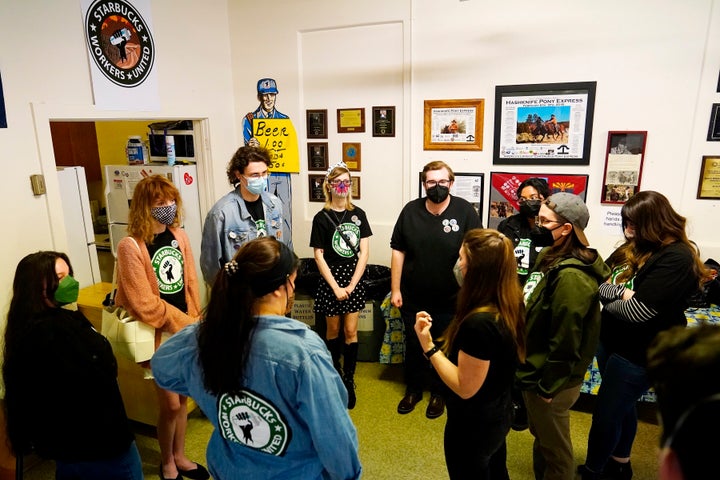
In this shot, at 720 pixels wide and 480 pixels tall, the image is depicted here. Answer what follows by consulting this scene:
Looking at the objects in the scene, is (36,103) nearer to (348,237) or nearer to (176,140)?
(176,140)

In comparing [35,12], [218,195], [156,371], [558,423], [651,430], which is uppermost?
[35,12]

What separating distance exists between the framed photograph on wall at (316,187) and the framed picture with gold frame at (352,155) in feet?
0.88

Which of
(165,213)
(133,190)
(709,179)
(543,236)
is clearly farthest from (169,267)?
(709,179)

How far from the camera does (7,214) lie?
2.31m

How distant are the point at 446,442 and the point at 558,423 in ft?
1.68

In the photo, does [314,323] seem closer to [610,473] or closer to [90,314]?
[90,314]

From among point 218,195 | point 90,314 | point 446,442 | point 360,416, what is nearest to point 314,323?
point 360,416

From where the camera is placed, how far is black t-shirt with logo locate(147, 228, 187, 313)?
216 centimetres

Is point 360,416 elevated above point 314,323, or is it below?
below

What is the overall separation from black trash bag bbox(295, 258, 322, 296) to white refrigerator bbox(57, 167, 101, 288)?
1.41 meters

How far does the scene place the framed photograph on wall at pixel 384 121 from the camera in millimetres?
3557

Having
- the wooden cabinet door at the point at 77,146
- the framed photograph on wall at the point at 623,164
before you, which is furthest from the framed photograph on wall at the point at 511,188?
the wooden cabinet door at the point at 77,146

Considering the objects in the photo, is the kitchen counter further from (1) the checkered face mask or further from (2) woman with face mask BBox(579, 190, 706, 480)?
(2) woman with face mask BBox(579, 190, 706, 480)

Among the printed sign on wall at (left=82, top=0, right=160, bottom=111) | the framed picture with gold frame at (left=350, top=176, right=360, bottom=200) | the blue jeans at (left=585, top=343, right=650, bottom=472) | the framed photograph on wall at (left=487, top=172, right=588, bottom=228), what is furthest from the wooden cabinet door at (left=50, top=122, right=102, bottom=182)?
the blue jeans at (left=585, top=343, right=650, bottom=472)
